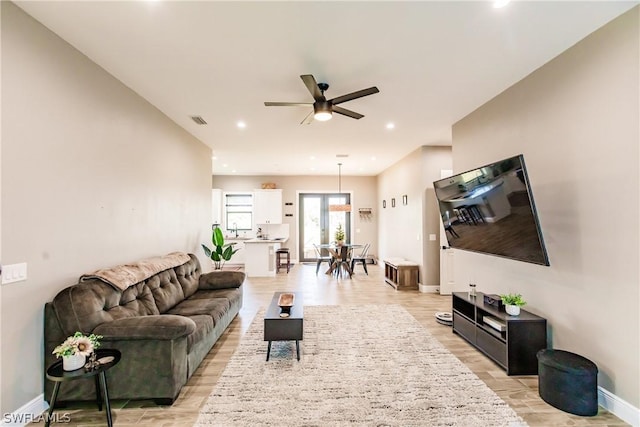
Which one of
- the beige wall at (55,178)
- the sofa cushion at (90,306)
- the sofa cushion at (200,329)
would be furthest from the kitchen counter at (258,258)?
the sofa cushion at (90,306)

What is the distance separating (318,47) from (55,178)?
2.39m

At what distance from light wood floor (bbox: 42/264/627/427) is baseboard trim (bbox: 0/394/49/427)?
0.13 m

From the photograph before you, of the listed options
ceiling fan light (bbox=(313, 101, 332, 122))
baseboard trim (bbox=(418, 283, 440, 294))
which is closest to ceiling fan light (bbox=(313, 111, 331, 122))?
ceiling fan light (bbox=(313, 101, 332, 122))

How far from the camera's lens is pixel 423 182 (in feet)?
19.5

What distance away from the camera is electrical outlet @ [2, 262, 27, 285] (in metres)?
1.97

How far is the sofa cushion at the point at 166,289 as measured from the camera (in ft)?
10.7

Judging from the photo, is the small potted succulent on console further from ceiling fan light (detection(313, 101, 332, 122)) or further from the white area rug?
ceiling fan light (detection(313, 101, 332, 122))

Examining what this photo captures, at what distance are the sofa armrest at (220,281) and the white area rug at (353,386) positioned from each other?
82cm

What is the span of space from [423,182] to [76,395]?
575cm

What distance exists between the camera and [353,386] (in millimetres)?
2600

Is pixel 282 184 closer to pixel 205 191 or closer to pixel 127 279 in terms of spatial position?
pixel 205 191

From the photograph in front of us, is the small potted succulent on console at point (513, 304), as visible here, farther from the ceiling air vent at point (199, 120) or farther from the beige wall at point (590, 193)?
the ceiling air vent at point (199, 120)

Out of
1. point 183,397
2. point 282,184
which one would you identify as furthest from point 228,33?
point 282,184

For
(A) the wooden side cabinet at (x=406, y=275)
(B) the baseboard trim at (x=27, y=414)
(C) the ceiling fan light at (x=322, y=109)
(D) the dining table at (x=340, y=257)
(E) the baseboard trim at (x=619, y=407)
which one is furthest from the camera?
(D) the dining table at (x=340, y=257)
